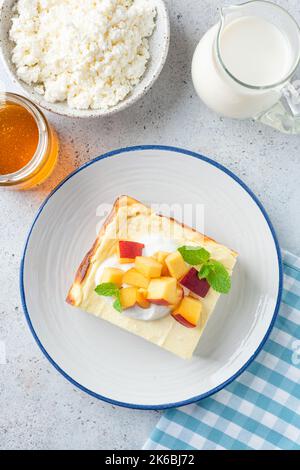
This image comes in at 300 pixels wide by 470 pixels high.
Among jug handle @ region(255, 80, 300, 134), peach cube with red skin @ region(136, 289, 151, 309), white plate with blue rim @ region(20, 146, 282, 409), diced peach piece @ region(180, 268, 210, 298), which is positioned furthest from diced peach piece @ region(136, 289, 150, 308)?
jug handle @ region(255, 80, 300, 134)

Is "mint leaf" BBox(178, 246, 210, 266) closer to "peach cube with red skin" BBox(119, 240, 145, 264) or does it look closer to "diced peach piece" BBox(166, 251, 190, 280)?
"diced peach piece" BBox(166, 251, 190, 280)

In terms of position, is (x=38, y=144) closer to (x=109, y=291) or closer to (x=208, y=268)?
(x=109, y=291)

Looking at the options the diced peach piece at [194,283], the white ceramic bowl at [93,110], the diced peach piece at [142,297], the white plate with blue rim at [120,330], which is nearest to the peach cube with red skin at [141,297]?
the diced peach piece at [142,297]

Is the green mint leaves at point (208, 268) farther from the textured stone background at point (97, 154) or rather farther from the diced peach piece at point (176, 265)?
the textured stone background at point (97, 154)

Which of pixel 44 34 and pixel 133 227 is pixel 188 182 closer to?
pixel 133 227

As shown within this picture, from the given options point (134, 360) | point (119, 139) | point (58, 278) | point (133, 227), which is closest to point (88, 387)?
point (134, 360)

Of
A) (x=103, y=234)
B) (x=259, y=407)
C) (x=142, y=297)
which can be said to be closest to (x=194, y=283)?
(x=142, y=297)
